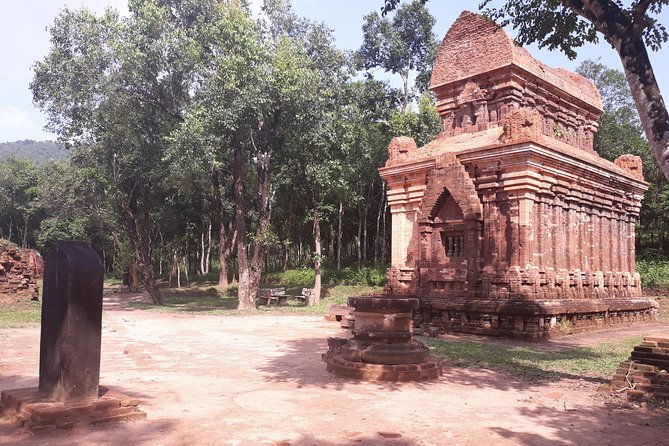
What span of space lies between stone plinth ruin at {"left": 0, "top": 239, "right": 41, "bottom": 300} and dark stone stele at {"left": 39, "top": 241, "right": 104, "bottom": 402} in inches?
680

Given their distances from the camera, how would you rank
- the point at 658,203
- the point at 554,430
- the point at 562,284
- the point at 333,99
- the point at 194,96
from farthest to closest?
the point at 658,203 < the point at 333,99 < the point at 194,96 < the point at 562,284 < the point at 554,430

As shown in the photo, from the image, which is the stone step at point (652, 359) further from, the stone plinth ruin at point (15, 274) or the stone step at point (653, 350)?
the stone plinth ruin at point (15, 274)

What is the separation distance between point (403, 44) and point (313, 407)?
30.8m

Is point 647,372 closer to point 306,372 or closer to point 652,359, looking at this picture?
point 652,359

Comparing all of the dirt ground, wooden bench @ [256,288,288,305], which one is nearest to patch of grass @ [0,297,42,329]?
the dirt ground

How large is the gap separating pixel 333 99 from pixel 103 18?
31.8ft

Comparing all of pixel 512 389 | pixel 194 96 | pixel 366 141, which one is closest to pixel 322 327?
pixel 512 389

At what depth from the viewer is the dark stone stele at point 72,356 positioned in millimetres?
5371

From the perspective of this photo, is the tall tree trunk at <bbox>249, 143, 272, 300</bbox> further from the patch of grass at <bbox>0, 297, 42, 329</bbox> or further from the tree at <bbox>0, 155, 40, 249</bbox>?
the tree at <bbox>0, 155, 40, 249</bbox>

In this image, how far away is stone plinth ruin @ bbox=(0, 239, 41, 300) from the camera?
68.3 feet

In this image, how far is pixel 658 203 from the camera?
97.8 feet

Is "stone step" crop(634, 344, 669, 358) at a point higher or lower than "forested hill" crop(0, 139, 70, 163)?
lower

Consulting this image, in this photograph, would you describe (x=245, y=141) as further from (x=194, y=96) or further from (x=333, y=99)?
(x=333, y=99)

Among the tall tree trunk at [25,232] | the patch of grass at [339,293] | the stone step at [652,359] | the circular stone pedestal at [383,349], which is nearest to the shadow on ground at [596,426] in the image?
the stone step at [652,359]
